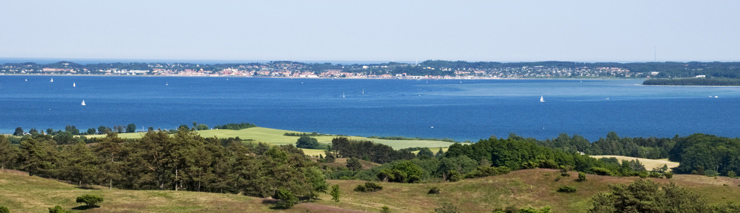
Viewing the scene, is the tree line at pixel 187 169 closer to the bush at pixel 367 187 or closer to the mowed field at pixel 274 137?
the bush at pixel 367 187

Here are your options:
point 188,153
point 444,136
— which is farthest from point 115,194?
point 444,136

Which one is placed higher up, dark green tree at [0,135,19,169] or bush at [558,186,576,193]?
dark green tree at [0,135,19,169]

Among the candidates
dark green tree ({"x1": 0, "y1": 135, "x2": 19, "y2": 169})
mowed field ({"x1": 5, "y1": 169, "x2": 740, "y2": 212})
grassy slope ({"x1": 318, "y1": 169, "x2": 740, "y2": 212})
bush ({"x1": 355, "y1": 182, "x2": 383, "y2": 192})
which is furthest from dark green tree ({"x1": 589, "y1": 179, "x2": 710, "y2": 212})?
dark green tree ({"x1": 0, "y1": 135, "x2": 19, "y2": 169})

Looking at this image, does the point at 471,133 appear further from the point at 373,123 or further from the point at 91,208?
the point at 91,208

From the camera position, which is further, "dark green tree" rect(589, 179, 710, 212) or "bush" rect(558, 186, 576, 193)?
"bush" rect(558, 186, 576, 193)

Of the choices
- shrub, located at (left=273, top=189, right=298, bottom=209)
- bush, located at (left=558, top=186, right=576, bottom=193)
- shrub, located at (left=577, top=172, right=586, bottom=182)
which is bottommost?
bush, located at (left=558, top=186, right=576, bottom=193)

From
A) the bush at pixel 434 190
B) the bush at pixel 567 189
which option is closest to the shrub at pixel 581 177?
the bush at pixel 567 189

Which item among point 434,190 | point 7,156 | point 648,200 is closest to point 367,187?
point 434,190

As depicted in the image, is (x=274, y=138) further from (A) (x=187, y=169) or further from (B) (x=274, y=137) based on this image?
(A) (x=187, y=169)

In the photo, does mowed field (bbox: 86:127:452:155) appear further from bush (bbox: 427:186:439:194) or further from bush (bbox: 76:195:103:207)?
bush (bbox: 76:195:103:207)
